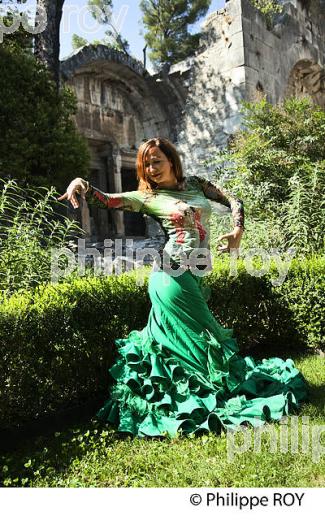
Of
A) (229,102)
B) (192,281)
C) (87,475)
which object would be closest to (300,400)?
(192,281)

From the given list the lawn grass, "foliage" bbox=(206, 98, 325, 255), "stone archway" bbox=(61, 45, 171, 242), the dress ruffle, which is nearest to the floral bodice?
the dress ruffle

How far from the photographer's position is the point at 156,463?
7.69 feet

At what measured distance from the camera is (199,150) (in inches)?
416

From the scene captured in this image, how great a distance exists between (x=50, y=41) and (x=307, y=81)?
792cm

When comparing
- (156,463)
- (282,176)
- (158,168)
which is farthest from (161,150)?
(282,176)

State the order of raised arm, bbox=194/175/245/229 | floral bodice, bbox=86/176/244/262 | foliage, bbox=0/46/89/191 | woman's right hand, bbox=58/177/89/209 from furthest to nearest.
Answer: foliage, bbox=0/46/89/191
raised arm, bbox=194/175/245/229
floral bodice, bbox=86/176/244/262
woman's right hand, bbox=58/177/89/209

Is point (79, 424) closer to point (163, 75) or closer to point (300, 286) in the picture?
point (300, 286)

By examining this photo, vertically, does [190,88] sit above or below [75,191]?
above

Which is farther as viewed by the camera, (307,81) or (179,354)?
(307,81)

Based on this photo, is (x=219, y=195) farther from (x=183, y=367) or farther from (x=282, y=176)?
(x=282, y=176)

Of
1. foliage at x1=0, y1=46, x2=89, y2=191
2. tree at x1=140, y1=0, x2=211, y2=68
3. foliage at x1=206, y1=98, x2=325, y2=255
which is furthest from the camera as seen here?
tree at x1=140, y1=0, x2=211, y2=68

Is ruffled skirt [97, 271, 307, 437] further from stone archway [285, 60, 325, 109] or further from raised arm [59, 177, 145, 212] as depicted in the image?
stone archway [285, 60, 325, 109]

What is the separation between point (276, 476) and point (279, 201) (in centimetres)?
512

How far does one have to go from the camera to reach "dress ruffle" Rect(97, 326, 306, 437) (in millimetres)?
2609
